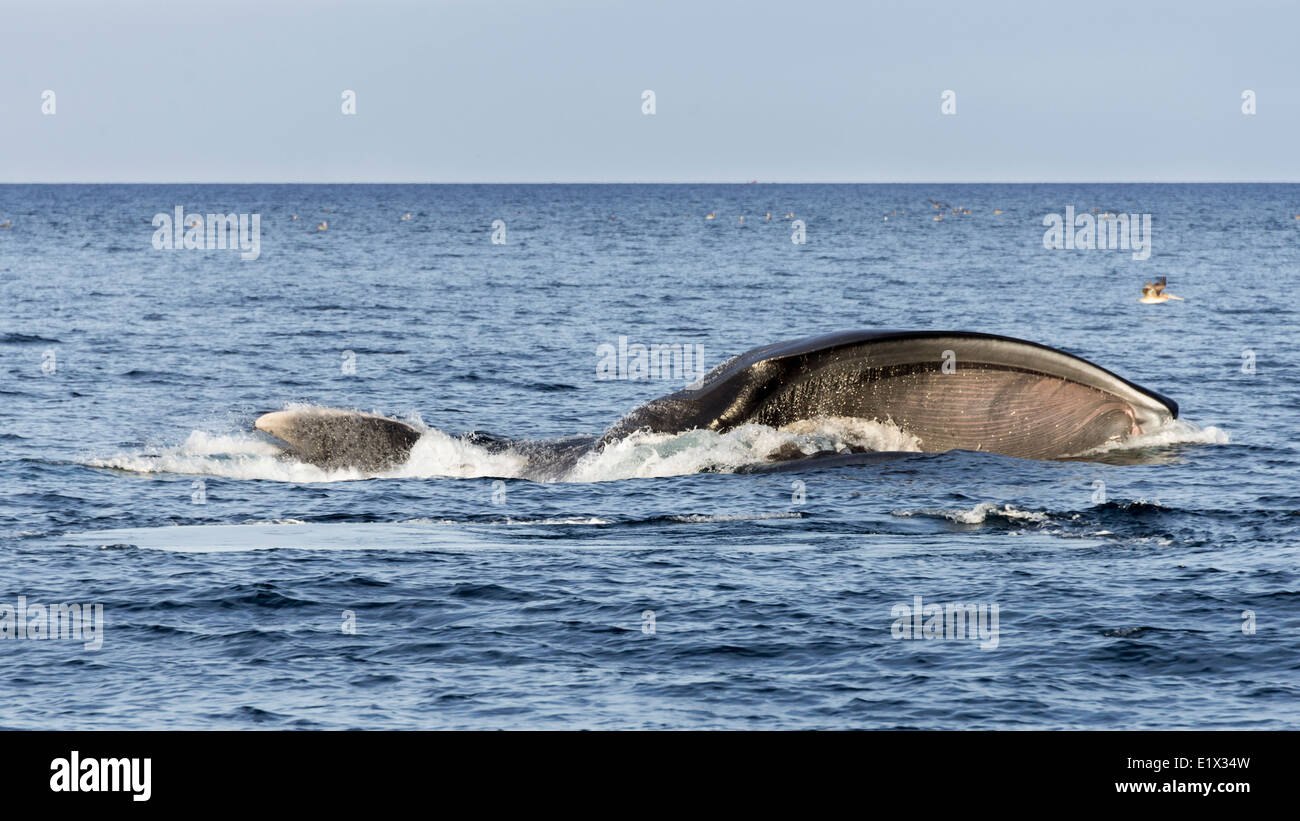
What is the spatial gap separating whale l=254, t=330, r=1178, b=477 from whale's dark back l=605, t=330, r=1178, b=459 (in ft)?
0.04

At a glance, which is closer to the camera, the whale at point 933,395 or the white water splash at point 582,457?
the whale at point 933,395

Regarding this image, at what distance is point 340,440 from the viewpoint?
1880 centimetres

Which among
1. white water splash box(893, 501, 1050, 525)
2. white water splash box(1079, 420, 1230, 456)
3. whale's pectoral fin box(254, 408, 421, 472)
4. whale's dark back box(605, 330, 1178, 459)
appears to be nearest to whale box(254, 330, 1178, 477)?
whale's dark back box(605, 330, 1178, 459)

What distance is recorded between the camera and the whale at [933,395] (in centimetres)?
1462

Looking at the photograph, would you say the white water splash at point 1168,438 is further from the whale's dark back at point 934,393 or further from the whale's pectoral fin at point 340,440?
the whale's pectoral fin at point 340,440

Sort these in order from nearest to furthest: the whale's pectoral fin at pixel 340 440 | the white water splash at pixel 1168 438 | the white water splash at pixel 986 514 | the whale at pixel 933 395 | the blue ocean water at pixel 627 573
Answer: the blue ocean water at pixel 627 573 → the whale at pixel 933 395 → the white water splash at pixel 986 514 → the white water splash at pixel 1168 438 → the whale's pectoral fin at pixel 340 440

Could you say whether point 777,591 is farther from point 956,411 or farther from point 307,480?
point 307,480

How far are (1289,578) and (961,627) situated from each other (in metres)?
3.54

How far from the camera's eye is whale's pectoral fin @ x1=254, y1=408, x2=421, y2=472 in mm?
18484

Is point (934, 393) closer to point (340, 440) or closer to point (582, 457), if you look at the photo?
point (582, 457)

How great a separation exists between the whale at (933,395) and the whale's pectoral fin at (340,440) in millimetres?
3483

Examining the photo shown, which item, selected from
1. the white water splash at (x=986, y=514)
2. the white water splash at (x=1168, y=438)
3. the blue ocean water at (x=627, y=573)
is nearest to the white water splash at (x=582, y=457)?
the blue ocean water at (x=627, y=573)

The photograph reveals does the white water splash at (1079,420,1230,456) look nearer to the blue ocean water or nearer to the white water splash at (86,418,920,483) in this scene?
the blue ocean water
